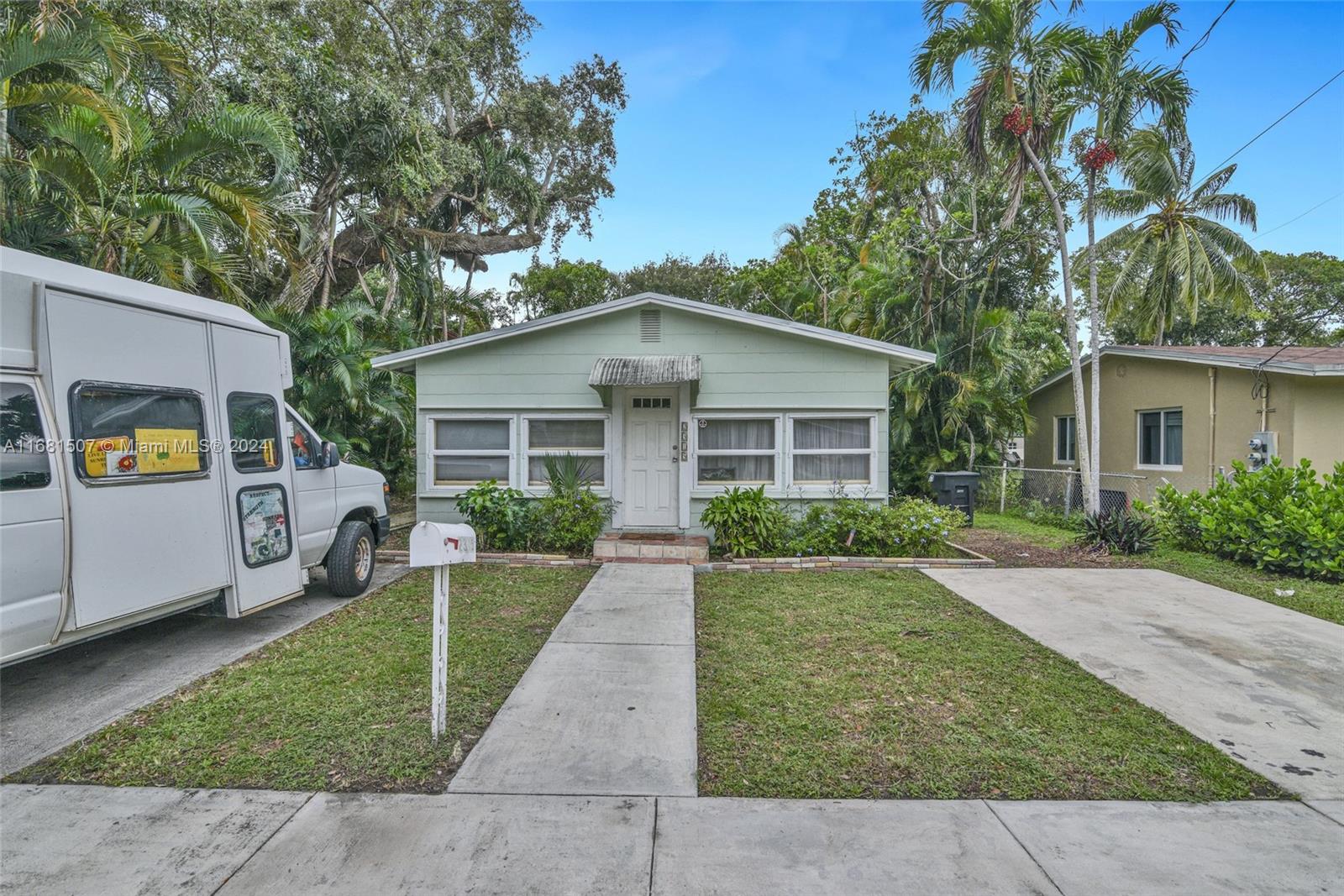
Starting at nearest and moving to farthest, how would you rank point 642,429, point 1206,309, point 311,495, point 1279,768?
point 1279,768
point 311,495
point 642,429
point 1206,309

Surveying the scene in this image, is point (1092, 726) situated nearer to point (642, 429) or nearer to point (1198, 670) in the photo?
point (1198, 670)

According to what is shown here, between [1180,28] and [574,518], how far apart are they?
10.9 metres

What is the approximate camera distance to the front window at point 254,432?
15.3 ft

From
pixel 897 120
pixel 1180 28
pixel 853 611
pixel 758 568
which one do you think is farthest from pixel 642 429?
pixel 897 120

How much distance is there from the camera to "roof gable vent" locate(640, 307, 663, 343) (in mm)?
8914

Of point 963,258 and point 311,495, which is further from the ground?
point 963,258

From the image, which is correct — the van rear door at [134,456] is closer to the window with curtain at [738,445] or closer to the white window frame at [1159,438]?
the window with curtain at [738,445]

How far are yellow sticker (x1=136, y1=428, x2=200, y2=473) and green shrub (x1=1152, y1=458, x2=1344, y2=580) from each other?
1134cm

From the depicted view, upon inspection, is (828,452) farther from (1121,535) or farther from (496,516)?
(496,516)

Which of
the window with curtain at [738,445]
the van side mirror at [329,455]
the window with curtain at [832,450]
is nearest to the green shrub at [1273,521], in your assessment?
the window with curtain at [832,450]

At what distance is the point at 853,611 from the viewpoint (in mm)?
5855

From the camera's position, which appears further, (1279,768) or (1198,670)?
(1198,670)

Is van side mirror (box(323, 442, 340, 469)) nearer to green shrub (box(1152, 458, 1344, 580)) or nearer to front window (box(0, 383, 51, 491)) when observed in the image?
front window (box(0, 383, 51, 491))

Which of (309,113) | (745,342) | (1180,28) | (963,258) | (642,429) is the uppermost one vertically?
(309,113)
